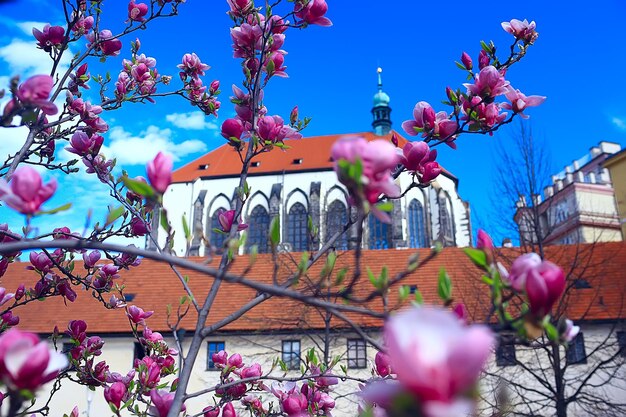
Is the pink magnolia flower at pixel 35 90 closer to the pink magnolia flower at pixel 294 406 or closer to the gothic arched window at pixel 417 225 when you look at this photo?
the pink magnolia flower at pixel 294 406

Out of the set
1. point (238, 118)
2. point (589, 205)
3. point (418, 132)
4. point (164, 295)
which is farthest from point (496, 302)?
point (589, 205)

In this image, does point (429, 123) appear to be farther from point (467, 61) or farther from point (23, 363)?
point (23, 363)

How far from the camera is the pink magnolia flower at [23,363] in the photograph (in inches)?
35.5

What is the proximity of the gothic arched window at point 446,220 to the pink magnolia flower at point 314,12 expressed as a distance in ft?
96.1

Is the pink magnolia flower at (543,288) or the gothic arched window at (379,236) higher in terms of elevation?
the gothic arched window at (379,236)

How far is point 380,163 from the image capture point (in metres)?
1.04

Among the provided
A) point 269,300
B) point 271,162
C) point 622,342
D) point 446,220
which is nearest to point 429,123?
point 622,342

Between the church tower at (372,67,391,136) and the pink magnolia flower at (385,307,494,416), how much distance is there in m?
42.1

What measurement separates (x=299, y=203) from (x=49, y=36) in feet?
102

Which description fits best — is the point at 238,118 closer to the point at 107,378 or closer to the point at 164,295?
the point at 107,378

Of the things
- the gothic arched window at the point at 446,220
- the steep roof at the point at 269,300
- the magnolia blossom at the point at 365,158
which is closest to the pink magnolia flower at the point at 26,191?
the magnolia blossom at the point at 365,158

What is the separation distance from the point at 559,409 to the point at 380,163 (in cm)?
1179

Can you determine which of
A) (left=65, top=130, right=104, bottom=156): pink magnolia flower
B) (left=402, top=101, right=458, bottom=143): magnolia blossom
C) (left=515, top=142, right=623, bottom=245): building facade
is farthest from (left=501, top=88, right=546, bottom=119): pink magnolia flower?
(left=515, top=142, right=623, bottom=245): building facade

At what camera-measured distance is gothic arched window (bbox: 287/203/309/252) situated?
32.1 m
